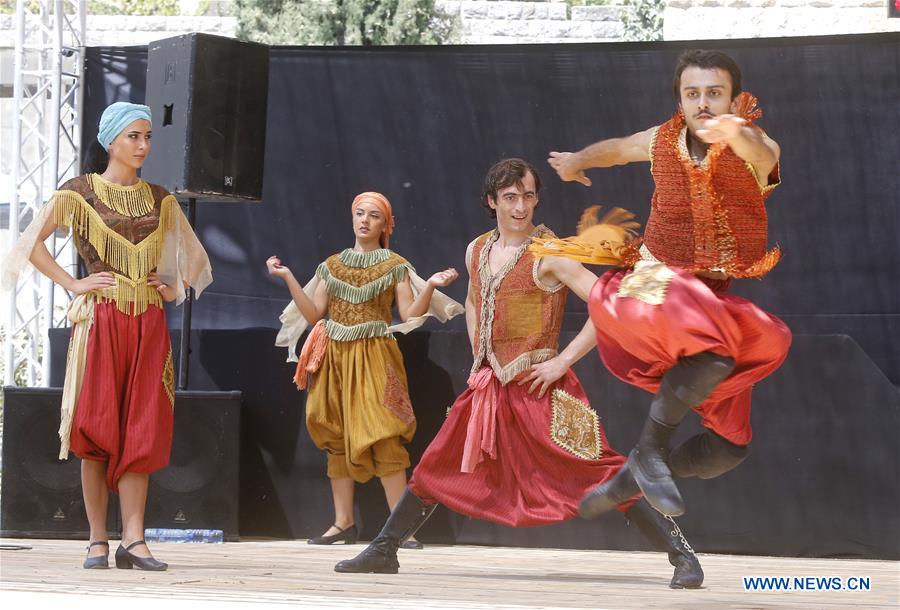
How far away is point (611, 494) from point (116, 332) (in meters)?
1.99

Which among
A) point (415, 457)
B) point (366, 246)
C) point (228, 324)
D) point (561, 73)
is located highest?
point (561, 73)

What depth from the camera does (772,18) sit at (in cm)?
826

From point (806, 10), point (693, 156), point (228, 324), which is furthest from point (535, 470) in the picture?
point (806, 10)

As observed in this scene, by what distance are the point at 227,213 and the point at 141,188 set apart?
2457 mm

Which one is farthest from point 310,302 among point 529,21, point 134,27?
point 134,27

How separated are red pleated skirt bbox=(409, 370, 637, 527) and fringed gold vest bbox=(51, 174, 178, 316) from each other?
46.6 inches

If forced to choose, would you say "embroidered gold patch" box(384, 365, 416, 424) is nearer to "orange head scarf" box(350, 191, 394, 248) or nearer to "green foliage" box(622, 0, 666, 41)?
"orange head scarf" box(350, 191, 394, 248)

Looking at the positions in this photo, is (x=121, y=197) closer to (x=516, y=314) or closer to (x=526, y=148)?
(x=516, y=314)

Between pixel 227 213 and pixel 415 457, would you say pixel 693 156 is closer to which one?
pixel 415 457

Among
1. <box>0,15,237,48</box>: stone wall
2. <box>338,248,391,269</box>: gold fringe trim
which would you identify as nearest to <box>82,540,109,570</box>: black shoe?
<box>338,248,391,269</box>: gold fringe trim

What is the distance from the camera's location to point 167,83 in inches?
235

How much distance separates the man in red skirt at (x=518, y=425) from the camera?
432 centimetres

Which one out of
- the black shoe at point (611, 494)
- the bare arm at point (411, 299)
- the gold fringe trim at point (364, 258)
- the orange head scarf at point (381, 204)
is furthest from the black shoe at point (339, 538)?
the black shoe at point (611, 494)

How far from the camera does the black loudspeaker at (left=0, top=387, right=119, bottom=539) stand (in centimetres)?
585
